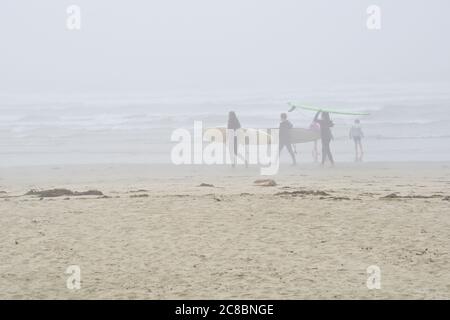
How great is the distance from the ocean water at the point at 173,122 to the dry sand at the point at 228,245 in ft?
32.3

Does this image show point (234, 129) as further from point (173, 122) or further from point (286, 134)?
point (173, 122)

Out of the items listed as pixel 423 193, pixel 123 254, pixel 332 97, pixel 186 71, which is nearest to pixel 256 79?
pixel 186 71

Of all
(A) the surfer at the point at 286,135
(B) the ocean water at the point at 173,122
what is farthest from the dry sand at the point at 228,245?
(B) the ocean water at the point at 173,122

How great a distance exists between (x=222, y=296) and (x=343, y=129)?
911 inches

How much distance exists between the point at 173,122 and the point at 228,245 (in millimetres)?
27193

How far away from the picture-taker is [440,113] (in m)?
35.5

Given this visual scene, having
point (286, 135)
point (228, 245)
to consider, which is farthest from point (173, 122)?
point (228, 245)

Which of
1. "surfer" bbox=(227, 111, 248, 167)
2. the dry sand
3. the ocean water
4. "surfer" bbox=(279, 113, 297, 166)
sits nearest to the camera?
the dry sand

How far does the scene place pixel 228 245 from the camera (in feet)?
25.5

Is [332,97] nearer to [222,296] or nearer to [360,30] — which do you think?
[222,296]

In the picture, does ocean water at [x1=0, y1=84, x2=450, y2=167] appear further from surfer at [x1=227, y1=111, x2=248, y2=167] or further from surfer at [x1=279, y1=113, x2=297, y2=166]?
surfer at [x1=227, y1=111, x2=248, y2=167]

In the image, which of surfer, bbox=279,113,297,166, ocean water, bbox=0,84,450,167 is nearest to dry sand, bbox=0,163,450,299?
surfer, bbox=279,113,297,166

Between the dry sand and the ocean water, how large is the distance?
9.85 meters

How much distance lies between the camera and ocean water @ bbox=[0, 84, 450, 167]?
22.1 m
